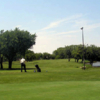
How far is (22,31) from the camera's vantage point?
4991 centimetres

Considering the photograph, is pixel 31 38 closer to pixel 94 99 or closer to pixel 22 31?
pixel 22 31

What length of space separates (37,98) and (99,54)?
77.6 metres

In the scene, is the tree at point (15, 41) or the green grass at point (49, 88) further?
the tree at point (15, 41)

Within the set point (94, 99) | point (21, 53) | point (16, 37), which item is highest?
point (16, 37)

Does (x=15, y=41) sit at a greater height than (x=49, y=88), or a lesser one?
greater

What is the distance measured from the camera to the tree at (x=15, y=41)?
46.3 m

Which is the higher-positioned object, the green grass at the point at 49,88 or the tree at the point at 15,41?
the tree at the point at 15,41

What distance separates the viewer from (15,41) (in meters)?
46.3

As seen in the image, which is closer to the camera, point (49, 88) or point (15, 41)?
point (49, 88)

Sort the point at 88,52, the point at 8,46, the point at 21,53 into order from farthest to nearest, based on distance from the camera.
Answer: the point at 88,52 → the point at 21,53 → the point at 8,46

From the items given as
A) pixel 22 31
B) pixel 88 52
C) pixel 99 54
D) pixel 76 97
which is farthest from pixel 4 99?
pixel 99 54

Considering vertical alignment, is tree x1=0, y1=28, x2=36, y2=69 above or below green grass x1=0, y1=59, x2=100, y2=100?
above

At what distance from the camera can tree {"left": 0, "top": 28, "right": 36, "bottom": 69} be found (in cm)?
4629

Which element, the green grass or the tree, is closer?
the green grass
